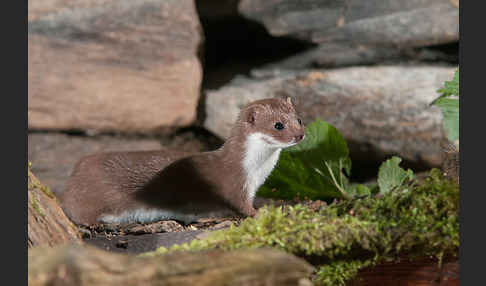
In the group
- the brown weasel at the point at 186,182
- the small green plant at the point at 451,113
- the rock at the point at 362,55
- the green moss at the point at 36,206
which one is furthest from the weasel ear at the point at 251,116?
the rock at the point at 362,55

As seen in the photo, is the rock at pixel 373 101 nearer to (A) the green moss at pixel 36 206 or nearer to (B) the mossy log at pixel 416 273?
(B) the mossy log at pixel 416 273

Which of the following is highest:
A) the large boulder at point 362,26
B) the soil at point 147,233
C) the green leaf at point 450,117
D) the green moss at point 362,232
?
the large boulder at point 362,26

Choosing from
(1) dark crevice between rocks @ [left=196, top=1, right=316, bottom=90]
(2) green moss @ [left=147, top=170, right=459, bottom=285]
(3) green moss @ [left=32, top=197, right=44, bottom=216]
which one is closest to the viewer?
(2) green moss @ [left=147, top=170, right=459, bottom=285]

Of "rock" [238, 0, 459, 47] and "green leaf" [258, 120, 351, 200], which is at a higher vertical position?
"rock" [238, 0, 459, 47]

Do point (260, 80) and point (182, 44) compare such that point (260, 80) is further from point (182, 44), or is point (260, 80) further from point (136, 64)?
point (136, 64)

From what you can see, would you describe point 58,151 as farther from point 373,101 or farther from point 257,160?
point 373,101

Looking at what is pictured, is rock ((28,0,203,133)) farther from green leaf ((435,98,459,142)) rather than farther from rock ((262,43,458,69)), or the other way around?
green leaf ((435,98,459,142))

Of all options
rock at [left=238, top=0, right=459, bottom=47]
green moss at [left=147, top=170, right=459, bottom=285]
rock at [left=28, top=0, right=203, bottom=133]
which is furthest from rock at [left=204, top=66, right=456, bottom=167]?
green moss at [left=147, top=170, right=459, bottom=285]
